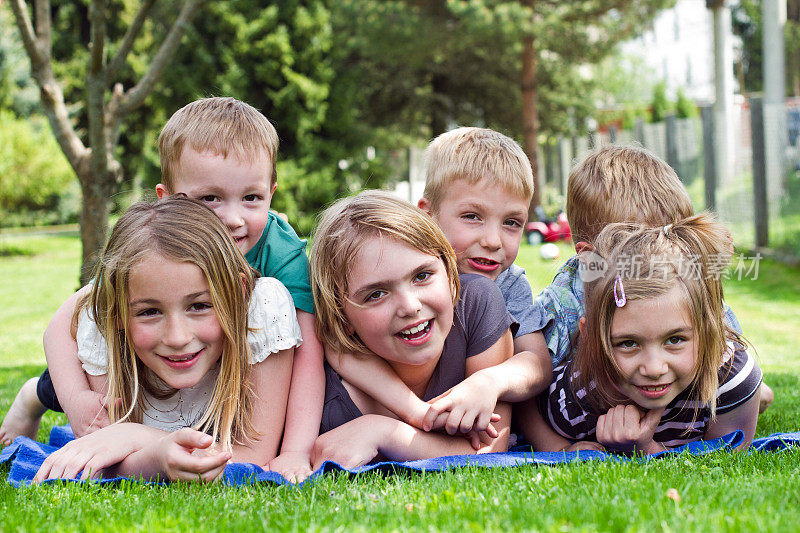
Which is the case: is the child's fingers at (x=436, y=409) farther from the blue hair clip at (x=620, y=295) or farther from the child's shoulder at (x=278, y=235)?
the child's shoulder at (x=278, y=235)

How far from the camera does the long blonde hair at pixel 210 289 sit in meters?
2.85

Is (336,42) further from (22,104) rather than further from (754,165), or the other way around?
(754,165)

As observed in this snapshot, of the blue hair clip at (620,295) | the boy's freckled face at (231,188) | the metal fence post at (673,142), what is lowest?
the blue hair clip at (620,295)

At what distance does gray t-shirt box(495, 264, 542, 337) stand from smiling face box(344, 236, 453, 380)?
0.54 metres

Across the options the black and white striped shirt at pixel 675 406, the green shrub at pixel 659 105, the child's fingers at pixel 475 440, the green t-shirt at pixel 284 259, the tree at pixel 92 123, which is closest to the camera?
the black and white striped shirt at pixel 675 406

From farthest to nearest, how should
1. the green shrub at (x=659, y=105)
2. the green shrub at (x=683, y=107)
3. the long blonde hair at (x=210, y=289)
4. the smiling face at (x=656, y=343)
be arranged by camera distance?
the green shrub at (x=659, y=105) < the green shrub at (x=683, y=107) < the long blonde hair at (x=210, y=289) < the smiling face at (x=656, y=343)

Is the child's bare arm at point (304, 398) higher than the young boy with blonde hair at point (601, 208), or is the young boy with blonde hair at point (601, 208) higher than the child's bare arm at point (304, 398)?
the young boy with blonde hair at point (601, 208)

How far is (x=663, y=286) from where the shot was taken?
2764mm

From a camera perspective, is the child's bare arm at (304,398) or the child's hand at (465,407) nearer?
the child's hand at (465,407)

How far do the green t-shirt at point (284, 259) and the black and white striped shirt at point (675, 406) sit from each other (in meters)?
1.07

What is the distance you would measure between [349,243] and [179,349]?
0.73m

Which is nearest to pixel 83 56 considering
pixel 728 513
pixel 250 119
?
pixel 250 119

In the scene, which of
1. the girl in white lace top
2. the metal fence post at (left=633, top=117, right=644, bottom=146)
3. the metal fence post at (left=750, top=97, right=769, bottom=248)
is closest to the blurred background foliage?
the metal fence post at (left=633, top=117, right=644, bottom=146)

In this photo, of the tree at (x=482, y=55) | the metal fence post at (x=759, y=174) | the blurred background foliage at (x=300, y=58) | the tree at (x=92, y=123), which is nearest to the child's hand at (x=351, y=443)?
the tree at (x=92, y=123)
